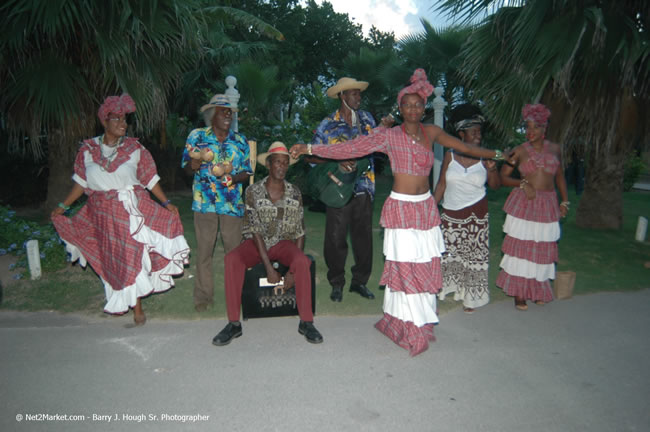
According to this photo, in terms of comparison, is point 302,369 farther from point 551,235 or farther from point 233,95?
point 233,95

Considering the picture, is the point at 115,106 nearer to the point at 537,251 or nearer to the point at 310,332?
the point at 310,332

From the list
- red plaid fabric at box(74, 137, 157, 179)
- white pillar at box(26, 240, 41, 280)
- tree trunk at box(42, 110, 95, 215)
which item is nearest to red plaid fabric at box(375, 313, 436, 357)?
red plaid fabric at box(74, 137, 157, 179)

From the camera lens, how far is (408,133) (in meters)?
3.85

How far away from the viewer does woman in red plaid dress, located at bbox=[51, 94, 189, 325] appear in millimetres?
4184

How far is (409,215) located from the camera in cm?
385

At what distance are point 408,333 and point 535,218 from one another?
2114 millimetres

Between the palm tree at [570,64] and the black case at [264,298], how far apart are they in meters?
3.93

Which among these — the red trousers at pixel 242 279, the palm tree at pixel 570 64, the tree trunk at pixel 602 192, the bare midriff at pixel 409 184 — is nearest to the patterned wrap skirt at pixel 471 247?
the bare midriff at pixel 409 184

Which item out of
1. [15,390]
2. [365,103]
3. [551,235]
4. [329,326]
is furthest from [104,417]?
[365,103]

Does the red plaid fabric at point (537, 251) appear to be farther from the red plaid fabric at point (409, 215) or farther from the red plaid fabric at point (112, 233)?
the red plaid fabric at point (112, 233)

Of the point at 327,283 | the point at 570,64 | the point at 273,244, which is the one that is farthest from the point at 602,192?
the point at 273,244

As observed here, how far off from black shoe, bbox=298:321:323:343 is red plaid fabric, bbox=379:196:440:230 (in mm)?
1151

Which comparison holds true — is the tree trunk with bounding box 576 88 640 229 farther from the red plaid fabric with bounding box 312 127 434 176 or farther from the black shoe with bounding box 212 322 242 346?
the black shoe with bounding box 212 322 242 346

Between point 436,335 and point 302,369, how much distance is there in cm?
141
